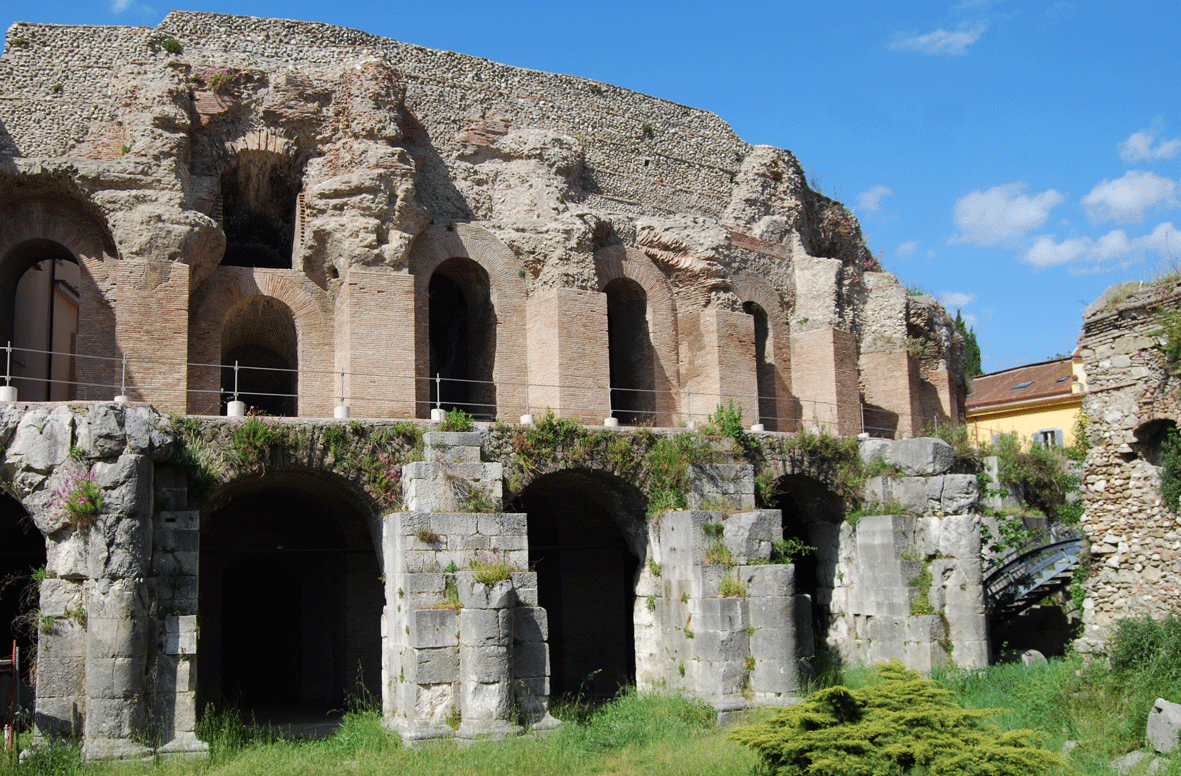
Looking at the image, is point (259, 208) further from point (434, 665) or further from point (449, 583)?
point (434, 665)

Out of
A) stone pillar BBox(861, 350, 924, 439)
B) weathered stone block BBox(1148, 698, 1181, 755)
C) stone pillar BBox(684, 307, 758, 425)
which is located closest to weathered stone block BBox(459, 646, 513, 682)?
weathered stone block BBox(1148, 698, 1181, 755)

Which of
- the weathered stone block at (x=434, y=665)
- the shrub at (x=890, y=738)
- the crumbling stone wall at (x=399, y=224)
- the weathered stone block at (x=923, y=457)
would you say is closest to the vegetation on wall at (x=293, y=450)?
the weathered stone block at (x=434, y=665)

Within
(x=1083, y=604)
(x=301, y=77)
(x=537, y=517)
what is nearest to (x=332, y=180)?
(x=301, y=77)

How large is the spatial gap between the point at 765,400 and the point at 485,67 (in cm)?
821

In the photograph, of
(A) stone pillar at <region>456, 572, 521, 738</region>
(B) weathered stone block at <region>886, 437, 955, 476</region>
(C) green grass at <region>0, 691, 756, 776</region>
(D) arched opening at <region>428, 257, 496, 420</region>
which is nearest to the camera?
(C) green grass at <region>0, 691, 756, 776</region>

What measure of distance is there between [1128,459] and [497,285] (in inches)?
387

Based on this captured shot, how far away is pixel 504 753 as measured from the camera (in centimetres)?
1136

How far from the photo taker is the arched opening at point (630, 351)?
1906 cm

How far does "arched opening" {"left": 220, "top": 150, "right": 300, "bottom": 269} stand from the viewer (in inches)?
678

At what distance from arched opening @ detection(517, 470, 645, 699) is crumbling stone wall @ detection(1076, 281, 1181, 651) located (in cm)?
721

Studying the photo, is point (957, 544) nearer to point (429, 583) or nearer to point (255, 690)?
point (429, 583)

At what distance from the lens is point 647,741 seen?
12633 mm

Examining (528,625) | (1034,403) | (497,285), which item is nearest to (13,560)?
(528,625)

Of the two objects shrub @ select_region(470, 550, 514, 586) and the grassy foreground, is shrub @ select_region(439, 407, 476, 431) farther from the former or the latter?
the grassy foreground
